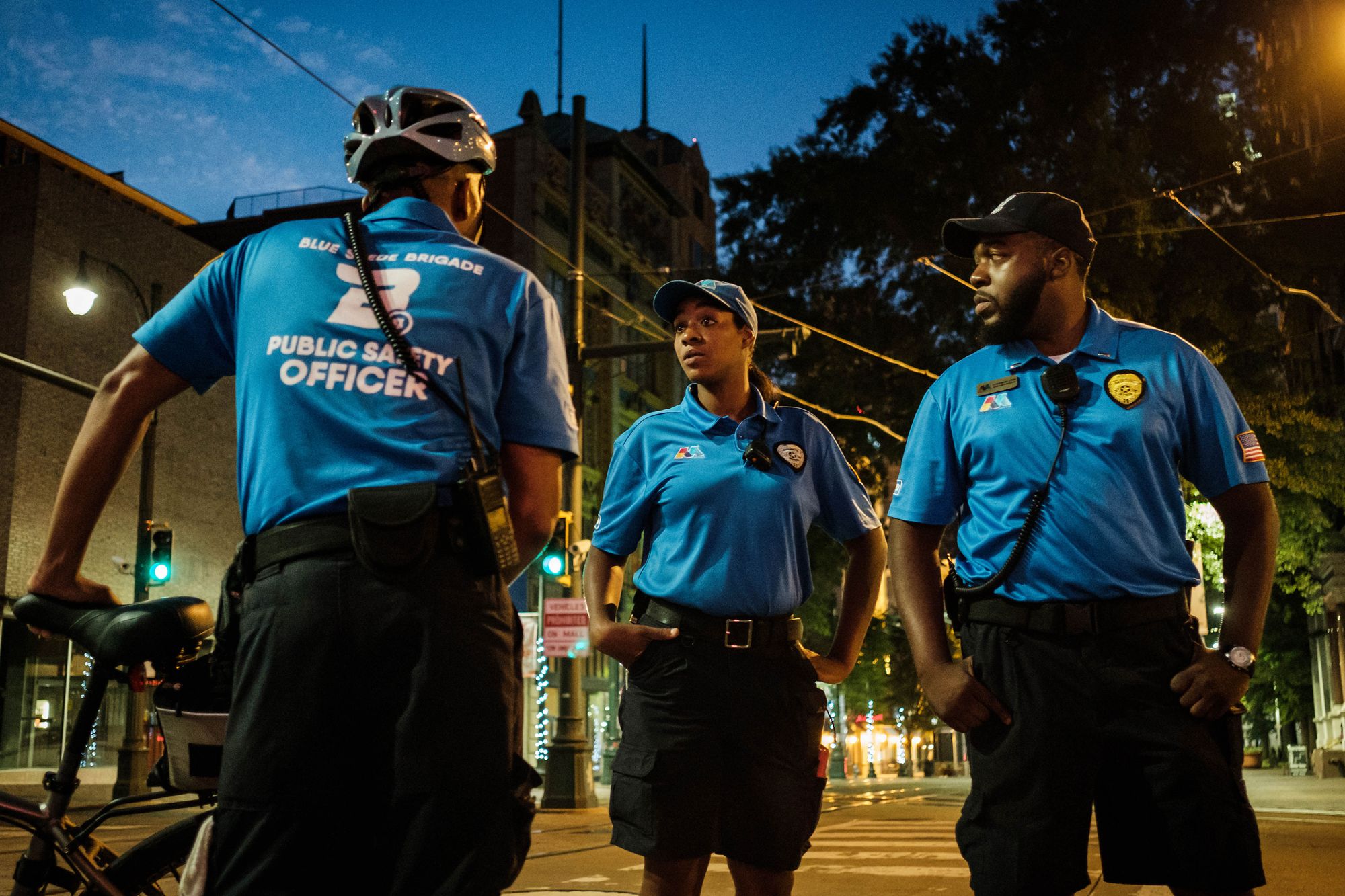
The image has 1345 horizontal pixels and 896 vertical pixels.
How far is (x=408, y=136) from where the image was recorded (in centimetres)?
264

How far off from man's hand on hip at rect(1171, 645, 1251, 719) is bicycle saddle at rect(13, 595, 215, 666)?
6.87 feet

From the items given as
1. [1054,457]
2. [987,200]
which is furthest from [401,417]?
[987,200]

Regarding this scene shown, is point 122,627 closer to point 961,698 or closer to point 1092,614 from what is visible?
point 961,698

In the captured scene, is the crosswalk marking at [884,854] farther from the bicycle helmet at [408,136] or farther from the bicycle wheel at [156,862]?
the bicycle helmet at [408,136]

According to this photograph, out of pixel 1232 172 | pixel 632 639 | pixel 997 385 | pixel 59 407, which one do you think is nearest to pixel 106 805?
pixel 632 639

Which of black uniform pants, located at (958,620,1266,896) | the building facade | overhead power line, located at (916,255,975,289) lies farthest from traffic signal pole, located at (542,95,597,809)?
black uniform pants, located at (958,620,1266,896)

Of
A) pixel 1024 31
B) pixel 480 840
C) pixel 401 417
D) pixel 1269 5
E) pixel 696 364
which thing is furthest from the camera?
pixel 1024 31

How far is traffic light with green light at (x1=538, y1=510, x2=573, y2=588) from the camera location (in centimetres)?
1814

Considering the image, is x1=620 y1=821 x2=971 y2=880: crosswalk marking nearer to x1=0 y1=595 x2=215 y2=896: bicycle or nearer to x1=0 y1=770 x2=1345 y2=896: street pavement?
x1=0 y1=770 x2=1345 y2=896: street pavement

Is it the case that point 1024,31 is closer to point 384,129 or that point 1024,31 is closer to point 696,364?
point 696,364

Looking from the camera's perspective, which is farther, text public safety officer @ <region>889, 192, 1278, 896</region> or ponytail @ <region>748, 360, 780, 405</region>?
ponytail @ <region>748, 360, 780, 405</region>

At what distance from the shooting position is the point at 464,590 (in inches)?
87.6

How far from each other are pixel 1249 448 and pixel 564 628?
585 inches

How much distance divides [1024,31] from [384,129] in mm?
20603
